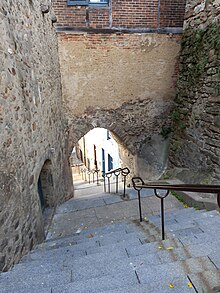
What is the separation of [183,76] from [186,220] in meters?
4.49

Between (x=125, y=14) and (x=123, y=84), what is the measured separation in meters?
1.90

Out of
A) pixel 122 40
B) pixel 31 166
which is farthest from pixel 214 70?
pixel 31 166

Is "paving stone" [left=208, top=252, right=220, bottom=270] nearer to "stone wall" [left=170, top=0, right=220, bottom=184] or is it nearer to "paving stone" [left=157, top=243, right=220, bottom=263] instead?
"paving stone" [left=157, top=243, right=220, bottom=263]

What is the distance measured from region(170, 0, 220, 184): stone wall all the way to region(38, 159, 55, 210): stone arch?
11.8ft

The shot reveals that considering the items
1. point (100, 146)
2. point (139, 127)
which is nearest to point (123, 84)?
point (139, 127)

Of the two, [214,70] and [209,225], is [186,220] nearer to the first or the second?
[209,225]

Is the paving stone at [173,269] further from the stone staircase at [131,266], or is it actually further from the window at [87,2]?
the window at [87,2]

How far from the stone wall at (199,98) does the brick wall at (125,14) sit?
694mm

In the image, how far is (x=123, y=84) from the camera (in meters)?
6.79

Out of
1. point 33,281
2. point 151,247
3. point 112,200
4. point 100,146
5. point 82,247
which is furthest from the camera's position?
point 100,146

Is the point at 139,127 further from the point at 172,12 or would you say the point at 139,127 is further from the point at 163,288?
the point at 163,288

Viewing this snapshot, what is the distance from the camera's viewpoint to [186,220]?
136 inches

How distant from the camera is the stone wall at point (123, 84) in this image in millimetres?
6312

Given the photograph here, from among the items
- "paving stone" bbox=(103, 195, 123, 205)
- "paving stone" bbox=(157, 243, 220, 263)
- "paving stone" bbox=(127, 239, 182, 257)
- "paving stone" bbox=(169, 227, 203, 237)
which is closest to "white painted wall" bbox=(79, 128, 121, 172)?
"paving stone" bbox=(103, 195, 123, 205)
